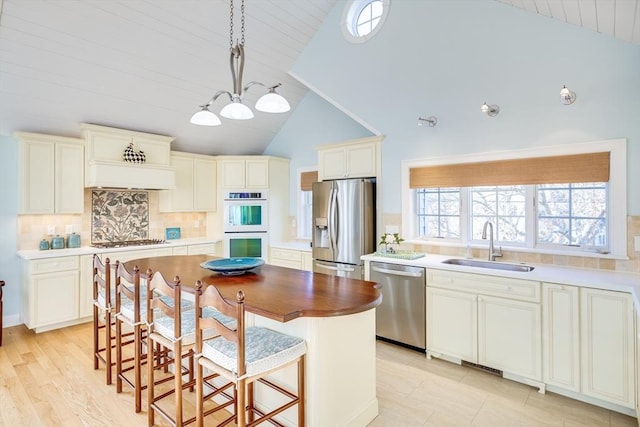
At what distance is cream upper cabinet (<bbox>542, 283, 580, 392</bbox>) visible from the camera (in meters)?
2.49

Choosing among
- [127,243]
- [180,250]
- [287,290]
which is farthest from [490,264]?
[127,243]

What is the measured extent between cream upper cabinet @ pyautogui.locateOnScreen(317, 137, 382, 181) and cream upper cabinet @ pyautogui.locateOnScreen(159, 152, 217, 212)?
1.94 metres

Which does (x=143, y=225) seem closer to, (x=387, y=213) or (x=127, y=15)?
(x=127, y=15)

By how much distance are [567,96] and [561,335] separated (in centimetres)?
186

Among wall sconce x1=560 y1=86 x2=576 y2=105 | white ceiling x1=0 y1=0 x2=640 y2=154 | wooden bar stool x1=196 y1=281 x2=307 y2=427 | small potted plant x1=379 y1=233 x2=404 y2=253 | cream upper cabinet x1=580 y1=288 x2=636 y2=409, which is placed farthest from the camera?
small potted plant x1=379 y1=233 x2=404 y2=253

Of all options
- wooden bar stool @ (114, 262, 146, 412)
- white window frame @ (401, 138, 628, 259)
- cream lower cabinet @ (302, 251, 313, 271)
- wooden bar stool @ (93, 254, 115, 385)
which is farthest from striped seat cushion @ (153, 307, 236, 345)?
white window frame @ (401, 138, 628, 259)

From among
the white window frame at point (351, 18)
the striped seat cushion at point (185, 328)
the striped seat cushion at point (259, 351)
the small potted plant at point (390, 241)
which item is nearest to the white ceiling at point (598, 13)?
the white window frame at point (351, 18)

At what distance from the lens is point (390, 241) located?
3.85m

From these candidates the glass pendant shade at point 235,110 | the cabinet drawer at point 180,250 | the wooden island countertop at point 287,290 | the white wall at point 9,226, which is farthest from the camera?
the cabinet drawer at point 180,250

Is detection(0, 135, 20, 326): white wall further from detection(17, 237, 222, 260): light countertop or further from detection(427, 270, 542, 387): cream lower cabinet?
detection(427, 270, 542, 387): cream lower cabinet

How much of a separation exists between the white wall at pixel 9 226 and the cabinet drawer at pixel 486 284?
15.4ft

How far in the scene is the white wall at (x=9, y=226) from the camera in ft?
13.2

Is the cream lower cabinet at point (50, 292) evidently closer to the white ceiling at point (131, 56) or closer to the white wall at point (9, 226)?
the white wall at point (9, 226)

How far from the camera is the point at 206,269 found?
2758 millimetres
